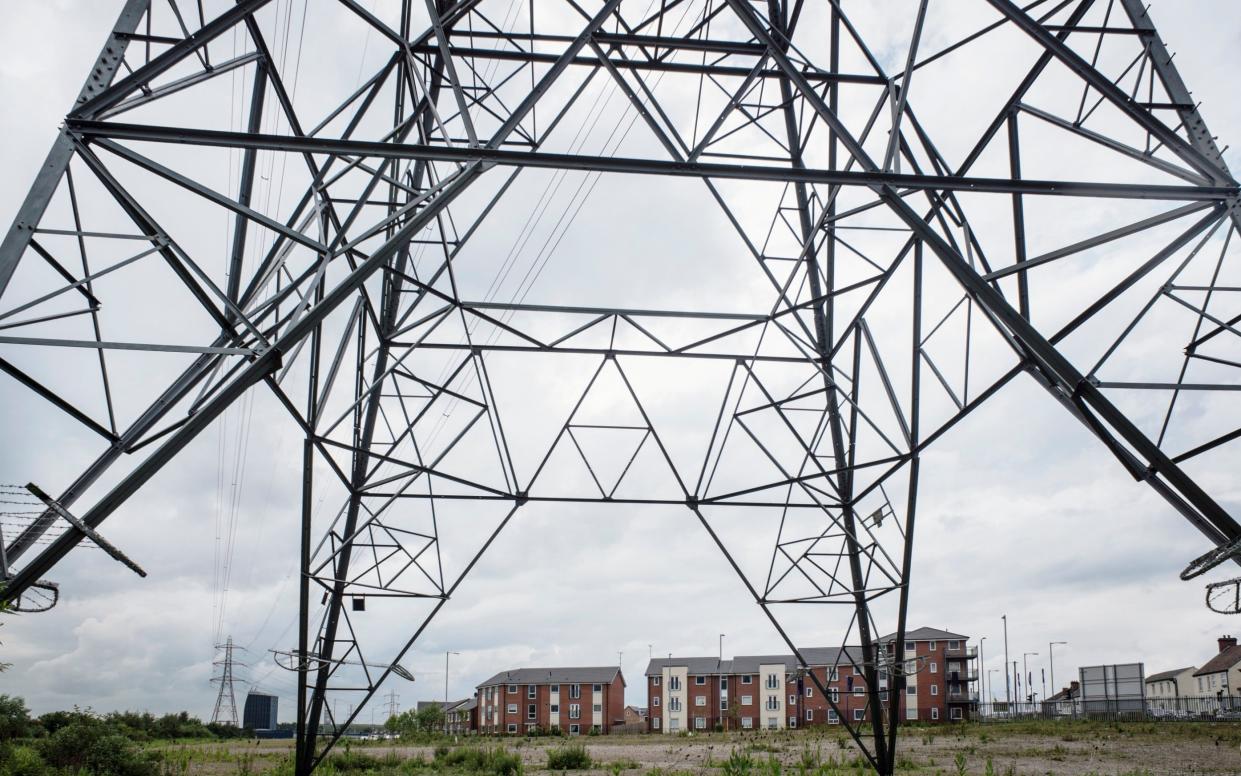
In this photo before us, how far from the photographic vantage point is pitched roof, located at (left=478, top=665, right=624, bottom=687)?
9556 cm

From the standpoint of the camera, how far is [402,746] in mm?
38062

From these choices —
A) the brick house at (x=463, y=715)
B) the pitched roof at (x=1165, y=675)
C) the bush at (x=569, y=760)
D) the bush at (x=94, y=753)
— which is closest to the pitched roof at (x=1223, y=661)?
the pitched roof at (x=1165, y=675)

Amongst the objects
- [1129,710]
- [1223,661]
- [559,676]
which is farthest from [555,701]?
[1223,661]

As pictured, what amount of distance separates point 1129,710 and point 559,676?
184 feet

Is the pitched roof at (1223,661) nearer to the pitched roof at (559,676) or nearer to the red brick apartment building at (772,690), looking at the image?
the red brick apartment building at (772,690)

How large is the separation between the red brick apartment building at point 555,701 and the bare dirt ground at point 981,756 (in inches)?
2203

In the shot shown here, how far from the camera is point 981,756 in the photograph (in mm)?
27859

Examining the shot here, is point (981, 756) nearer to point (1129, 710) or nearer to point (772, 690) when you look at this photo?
point (1129, 710)

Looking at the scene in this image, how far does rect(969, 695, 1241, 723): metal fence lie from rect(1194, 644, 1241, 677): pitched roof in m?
23.8

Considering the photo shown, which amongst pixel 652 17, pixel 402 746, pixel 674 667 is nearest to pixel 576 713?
pixel 674 667

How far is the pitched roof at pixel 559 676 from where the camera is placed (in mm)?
95562

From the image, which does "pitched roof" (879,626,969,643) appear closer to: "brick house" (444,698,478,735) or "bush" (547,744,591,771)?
"brick house" (444,698,478,735)

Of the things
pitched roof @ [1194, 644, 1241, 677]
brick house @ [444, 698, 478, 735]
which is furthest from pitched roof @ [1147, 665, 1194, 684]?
brick house @ [444, 698, 478, 735]

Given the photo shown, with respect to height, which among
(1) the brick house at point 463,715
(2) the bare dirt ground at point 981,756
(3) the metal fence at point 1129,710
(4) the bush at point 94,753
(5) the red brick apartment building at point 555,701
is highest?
(4) the bush at point 94,753
